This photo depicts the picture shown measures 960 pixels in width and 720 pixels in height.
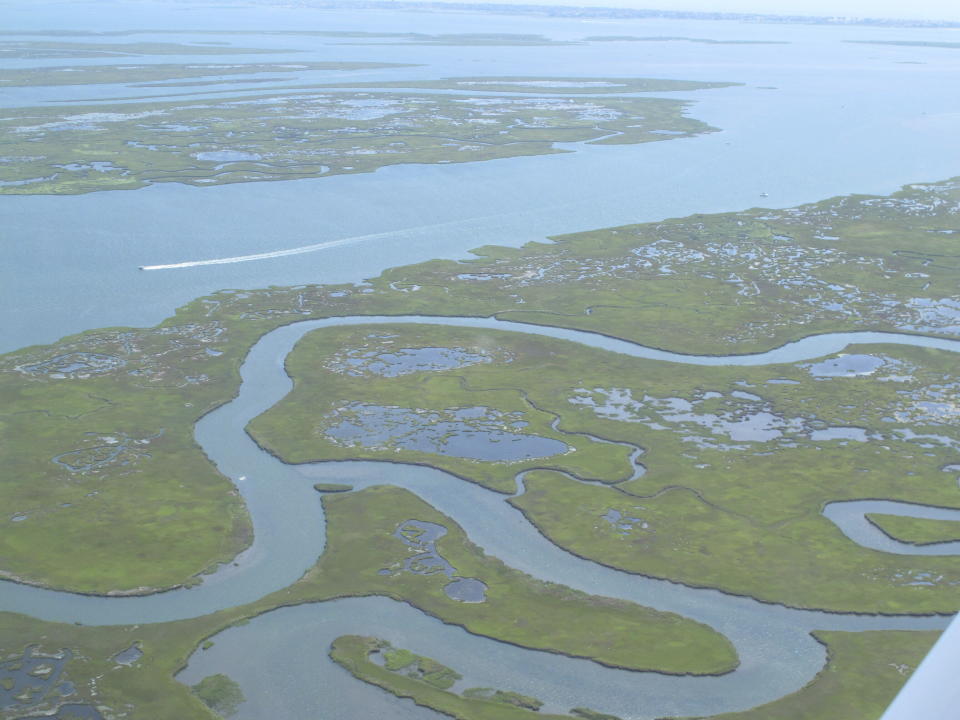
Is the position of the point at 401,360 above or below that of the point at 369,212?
below

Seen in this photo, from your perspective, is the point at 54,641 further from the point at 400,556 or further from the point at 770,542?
the point at 770,542

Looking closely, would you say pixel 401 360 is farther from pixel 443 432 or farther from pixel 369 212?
pixel 369 212

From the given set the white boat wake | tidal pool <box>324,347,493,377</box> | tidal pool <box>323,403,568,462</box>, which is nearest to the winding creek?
tidal pool <box>323,403,568,462</box>

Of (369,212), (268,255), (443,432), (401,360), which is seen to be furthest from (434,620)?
(369,212)

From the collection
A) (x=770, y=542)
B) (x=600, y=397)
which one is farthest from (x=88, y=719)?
(x=600, y=397)

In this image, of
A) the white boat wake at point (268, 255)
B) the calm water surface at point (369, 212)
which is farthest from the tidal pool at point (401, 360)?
the white boat wake at point (268, 255)

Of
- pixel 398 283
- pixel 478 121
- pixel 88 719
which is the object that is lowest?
pixel 88 719

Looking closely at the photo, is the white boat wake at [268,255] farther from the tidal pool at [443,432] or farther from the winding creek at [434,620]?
the winding creek at [434,620]

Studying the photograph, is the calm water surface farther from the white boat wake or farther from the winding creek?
the winding creek
